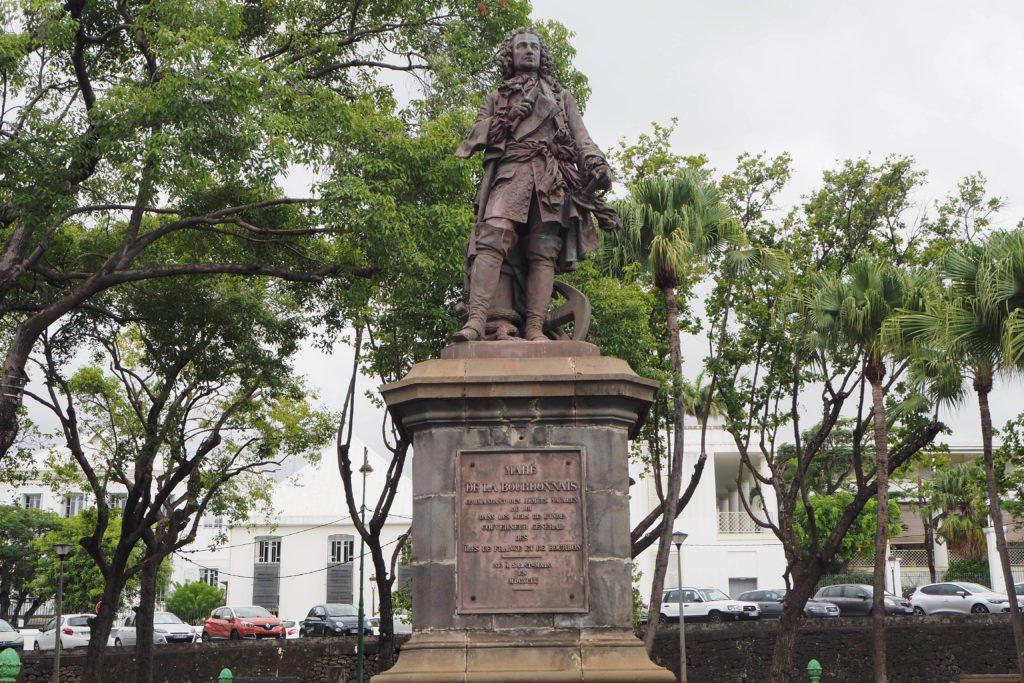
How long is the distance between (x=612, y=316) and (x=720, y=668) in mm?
10303

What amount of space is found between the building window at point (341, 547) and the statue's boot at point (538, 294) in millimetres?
43904

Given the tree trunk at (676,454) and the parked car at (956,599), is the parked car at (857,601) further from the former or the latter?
the tree trunk at (676,454)

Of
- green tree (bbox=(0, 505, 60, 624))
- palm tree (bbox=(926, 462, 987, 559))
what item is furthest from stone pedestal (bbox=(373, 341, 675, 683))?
green tree (bbox=(0, 505, 60, 624))

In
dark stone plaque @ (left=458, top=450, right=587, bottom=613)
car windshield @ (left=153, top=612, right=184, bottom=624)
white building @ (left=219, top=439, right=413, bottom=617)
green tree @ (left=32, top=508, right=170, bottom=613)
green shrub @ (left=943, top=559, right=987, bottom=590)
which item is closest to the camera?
dark stone plaque @ (left=458, top=450, right=587, bottom=613)

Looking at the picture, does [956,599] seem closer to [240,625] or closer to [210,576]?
[240,625]

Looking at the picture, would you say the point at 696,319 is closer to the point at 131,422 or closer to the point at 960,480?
the point at 131,422

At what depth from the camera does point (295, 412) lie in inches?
1067

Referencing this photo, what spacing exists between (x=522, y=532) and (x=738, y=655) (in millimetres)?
20038

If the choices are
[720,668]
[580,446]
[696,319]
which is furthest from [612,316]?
[580,446]

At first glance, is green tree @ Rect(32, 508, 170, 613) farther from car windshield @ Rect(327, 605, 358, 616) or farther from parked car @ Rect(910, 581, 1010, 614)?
parked car @ Rect(910, 581, 1010, 614)

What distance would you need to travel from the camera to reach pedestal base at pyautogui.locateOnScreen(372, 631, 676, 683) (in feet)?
24.4

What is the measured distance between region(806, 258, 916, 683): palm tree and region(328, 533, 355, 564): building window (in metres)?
33.6

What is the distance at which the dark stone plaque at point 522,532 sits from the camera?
25.8 feet

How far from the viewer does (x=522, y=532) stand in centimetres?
801
